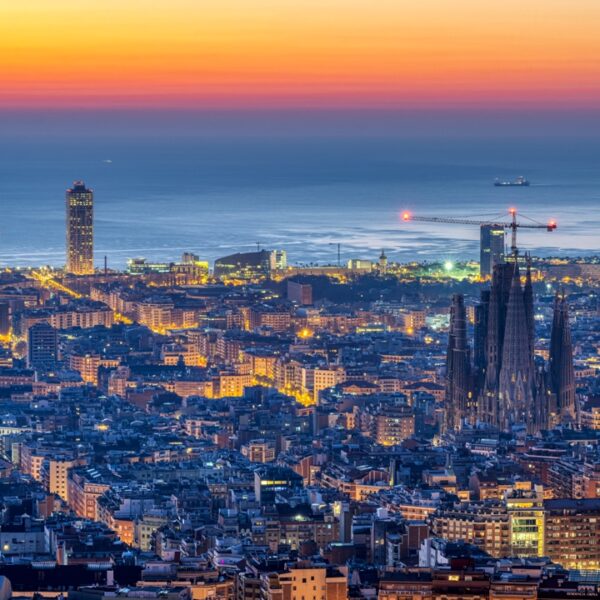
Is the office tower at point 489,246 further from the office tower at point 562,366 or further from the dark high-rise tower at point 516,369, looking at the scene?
the dark high-rise tower at point 516,369

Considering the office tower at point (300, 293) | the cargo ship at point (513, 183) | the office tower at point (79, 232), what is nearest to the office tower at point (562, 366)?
the office tower at point (300, 293)

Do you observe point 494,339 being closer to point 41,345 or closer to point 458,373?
point 458,373

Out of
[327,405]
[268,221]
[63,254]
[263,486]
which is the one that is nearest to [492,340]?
[327,405]

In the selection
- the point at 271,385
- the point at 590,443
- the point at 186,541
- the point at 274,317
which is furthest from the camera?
the point at 274,317

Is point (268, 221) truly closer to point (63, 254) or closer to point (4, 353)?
point (63, 254)

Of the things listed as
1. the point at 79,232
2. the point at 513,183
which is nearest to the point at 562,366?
the point at 79,232

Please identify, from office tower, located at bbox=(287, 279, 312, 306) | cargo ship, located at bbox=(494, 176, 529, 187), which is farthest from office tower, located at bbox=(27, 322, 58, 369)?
cargo ship, located at bbox=(494, 176, 529, 187)

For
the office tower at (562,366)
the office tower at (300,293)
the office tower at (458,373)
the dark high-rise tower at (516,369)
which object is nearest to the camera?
the dark high-rise tower at (516,369)

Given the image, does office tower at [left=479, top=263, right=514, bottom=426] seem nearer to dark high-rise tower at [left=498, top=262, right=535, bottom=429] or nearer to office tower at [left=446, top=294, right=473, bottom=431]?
dark high-rise tower at [left=498, top=262, right=535, bottom=429]
